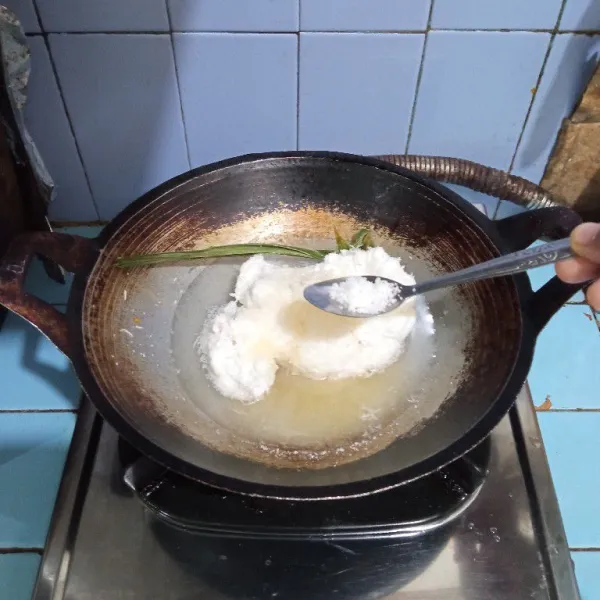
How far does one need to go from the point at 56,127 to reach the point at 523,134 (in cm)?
67

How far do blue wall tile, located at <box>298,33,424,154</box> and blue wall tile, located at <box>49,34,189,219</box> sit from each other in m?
0.18

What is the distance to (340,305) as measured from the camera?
0.65 m

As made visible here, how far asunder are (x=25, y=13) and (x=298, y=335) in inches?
20.3

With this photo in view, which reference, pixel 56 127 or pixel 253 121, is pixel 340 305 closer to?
pixel 253 121

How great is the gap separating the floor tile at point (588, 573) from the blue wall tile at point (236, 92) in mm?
648

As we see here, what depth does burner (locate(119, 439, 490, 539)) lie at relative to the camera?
646mm

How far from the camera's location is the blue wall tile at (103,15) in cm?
76

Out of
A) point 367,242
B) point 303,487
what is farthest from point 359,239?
point 303,487

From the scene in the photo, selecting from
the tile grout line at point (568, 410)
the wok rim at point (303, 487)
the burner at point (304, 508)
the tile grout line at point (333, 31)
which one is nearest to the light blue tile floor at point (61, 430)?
the tile grout line at point (568, 410)

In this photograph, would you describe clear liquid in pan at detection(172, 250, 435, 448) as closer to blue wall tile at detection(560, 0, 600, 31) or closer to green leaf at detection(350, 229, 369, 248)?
green leaf at detection(350, 229, 369, 248)

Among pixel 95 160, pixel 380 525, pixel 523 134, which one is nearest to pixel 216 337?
pixel 380 525

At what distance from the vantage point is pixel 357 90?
854 millimetres

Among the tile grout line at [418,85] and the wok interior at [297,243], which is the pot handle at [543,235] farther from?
the tile grout line at [418,85]

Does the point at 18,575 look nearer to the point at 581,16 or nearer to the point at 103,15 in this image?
the point at 103,15
